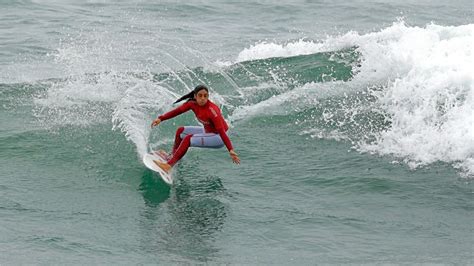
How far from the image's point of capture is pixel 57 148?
13.4 meters

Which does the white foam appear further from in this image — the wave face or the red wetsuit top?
the red wetsuit top

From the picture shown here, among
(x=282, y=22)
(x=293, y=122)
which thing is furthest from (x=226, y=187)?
(x=282, y=22)

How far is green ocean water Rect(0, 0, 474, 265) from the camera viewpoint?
32.1 ft

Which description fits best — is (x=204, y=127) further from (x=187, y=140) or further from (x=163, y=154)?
(x=163, y=154)

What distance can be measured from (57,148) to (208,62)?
6.26 metres

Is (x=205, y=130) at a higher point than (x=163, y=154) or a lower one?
higher

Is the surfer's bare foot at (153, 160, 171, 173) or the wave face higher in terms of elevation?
the wave face

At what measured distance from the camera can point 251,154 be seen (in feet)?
43.6

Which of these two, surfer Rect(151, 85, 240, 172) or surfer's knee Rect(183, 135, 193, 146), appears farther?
surfer's knee Rect(183, 135, 193, 146)

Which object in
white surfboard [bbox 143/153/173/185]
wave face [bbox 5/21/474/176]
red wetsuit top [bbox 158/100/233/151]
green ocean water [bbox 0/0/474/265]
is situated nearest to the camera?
green ocean water [bbox 0/0/474/265]

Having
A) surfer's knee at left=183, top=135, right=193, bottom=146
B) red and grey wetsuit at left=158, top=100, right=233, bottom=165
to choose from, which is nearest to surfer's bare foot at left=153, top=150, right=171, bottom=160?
red and grey wetsuit at left=158, top=100, right=233, bottom=165

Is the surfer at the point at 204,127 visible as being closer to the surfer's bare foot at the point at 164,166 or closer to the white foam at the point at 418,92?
the surfer's bare foot at the point at 164,166

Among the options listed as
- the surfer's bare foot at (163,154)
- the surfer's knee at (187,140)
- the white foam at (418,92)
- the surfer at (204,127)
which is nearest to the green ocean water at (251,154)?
the white foam at (418,92)

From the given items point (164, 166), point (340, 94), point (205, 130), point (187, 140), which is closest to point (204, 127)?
point (205, 130)
